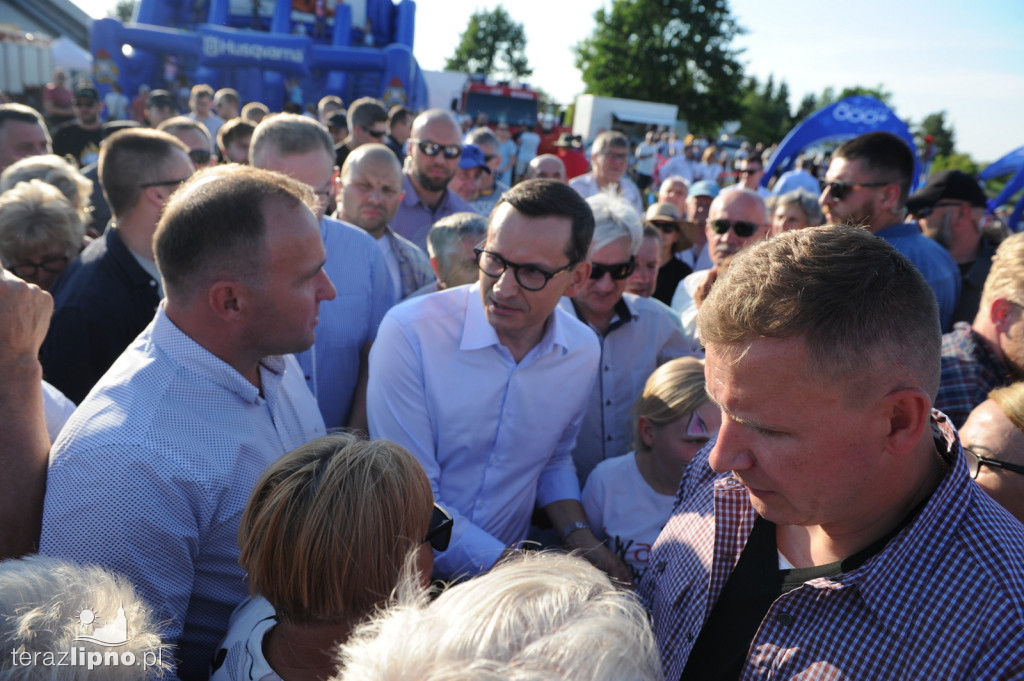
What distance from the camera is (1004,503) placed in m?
1.70

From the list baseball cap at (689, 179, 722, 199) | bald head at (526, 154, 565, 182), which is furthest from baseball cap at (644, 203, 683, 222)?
bald head at (526, 154, 565, 182)

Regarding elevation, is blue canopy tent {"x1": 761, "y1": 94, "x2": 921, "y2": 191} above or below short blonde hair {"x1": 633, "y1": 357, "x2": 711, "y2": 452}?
above

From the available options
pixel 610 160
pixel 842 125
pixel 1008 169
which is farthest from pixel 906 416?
pixel 1008 169

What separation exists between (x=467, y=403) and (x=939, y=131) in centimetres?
6113

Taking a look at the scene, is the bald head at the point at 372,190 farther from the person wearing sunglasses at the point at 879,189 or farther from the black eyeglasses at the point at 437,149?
the person wearing sunglasses at the point at 879,189

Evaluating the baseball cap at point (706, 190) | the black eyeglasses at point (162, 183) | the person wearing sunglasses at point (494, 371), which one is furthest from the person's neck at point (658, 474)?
the baseball cap at point (706, 190)

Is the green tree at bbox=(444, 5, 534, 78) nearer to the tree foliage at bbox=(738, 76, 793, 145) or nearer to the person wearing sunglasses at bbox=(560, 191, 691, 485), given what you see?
the tree foliage at bbox=(738, 76, 793, 145)

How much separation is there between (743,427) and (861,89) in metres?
74.4

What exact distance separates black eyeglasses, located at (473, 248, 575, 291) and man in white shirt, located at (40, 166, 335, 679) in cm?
60

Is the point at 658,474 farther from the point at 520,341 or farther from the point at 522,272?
the point at 522,272

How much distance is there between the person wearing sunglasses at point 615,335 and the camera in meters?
3.19

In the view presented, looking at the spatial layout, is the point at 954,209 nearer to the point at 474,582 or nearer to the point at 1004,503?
the point at 1004,503

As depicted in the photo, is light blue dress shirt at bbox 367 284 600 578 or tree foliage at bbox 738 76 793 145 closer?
light blue dress shirt at bbox 367 284 600 578

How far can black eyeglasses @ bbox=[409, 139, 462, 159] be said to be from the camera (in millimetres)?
5430
